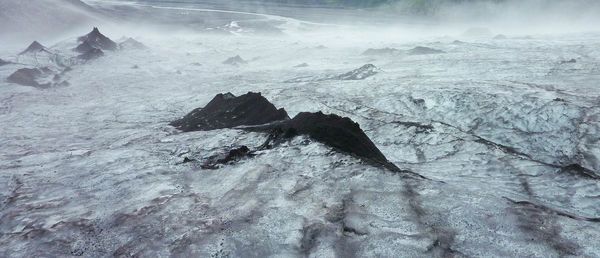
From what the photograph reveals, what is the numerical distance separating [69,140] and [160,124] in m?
3.00

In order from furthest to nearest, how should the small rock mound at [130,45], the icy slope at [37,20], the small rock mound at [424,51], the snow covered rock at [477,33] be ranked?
the icy slope at [37,20] → the snow covered rock at [477,33] → the small rock mound at [130,45] → the small rock mound at [424,51]

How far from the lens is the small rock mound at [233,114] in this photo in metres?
12.8

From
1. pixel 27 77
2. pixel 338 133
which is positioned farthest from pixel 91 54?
pixel 338 133

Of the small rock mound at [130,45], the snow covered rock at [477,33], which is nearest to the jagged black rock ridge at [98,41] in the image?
the small rock mound at [130,45]

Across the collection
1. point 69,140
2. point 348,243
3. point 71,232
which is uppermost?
point 348,243

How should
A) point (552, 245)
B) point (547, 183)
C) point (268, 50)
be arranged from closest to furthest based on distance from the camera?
point (552, 245)
point (547, 183)
point (268, 50)

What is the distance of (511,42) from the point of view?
95.3 feet

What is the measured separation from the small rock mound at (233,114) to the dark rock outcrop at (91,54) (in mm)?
18678

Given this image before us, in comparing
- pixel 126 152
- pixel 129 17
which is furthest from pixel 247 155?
pixel 129 17

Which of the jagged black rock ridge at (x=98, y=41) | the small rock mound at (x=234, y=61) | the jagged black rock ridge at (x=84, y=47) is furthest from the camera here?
the jagged black rock ridge at (x=98, y=41)

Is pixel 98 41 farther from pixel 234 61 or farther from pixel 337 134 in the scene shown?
pixel 337 134

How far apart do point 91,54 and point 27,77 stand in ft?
24.1

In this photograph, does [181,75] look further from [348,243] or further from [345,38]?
[345,38]

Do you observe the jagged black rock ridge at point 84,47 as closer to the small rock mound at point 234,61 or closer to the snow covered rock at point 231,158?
the small rock mound at point 234,61
